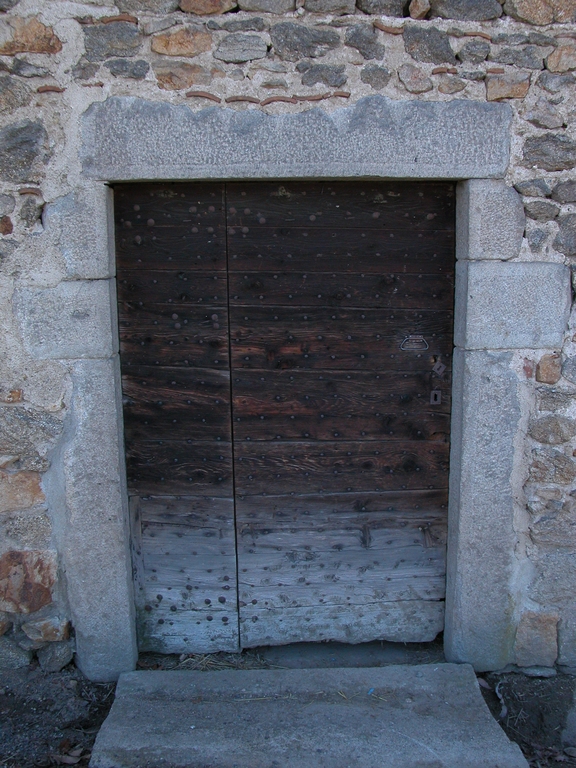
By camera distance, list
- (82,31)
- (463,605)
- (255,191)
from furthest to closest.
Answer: (463,605)
(255,191)
(82,31)

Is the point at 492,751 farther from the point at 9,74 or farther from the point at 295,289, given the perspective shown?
the point at 9,74

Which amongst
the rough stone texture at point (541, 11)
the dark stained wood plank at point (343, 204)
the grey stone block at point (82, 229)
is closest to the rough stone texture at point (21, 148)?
the grey stone block at point (82, 229)

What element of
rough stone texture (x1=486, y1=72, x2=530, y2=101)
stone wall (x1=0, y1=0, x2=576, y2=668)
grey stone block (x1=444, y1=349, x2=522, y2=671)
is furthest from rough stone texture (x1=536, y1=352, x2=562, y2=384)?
rough stone texture (x1=486, y1=72, x2=530, y2=101)

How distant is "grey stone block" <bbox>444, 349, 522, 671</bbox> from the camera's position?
99.6 inches

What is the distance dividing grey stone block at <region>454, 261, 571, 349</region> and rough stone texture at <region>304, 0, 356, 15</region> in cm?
110

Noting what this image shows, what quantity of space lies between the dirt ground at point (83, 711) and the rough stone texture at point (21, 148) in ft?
7.00

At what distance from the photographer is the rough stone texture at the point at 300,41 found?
89.8 inches

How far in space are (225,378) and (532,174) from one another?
154 centimetres

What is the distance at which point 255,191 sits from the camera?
2.53 metres

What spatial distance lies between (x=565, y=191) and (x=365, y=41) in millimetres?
998

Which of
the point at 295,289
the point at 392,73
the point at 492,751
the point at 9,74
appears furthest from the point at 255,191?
the point at 492,751

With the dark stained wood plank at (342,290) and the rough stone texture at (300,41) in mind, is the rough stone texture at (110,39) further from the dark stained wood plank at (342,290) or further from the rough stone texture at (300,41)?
the dark stained wood plank at (342,290)

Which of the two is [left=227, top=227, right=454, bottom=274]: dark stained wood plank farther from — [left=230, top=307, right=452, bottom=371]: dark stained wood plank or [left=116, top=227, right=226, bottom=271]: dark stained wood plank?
[left=230, top=307, right=452, bottom=371]: dark stained wood plank

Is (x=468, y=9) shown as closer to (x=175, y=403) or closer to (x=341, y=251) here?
(x=341, y=251)
